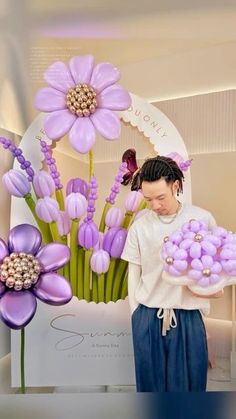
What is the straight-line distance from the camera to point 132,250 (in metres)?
0.81

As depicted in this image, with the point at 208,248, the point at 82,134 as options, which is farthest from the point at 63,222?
the point at 208,248

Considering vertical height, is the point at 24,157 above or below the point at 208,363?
above

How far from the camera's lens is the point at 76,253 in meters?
0.84

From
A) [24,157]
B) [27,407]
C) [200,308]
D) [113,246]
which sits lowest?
[27,407]

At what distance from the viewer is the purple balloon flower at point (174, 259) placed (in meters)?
0.71

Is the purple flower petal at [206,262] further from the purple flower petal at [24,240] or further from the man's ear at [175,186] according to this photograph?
the purple flower petal at [24,240]

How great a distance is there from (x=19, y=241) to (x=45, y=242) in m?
0.05

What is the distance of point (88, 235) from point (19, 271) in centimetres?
13

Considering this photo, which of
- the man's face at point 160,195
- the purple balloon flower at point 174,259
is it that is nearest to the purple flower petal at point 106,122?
the man's face at point 160,195

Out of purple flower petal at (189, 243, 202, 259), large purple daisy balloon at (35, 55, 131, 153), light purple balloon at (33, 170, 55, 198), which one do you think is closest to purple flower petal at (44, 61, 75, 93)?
large purple daisy balloon at (35, 55, 131, 153)

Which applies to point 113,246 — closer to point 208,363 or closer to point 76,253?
point 76,253

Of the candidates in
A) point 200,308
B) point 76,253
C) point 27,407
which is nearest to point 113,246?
point 76,253

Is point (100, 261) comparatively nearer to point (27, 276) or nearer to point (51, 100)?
point (27, 276)

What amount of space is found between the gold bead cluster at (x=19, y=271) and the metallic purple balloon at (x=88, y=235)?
0.09 metres
